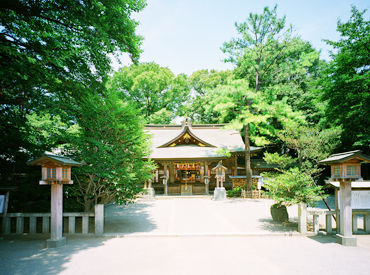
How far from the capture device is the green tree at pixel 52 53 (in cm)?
607

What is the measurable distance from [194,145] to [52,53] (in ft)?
50.7

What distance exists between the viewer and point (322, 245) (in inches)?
237

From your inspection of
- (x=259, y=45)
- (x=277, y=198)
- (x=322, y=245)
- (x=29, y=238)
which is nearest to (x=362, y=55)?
(x=259, y=45)

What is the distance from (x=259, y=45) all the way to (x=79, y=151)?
14.5 meters

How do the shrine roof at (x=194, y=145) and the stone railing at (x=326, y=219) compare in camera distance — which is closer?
the stone railing at (x=326, y=219)

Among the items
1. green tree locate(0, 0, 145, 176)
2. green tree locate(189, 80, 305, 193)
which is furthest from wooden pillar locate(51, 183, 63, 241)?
green tree locate(189, 80, 305, 193)

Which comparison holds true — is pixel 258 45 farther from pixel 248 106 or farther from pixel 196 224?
pixel 196 224

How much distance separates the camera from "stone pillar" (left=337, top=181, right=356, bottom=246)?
19.5 feet

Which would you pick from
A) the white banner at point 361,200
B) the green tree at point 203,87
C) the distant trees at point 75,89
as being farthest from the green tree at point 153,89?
the white banner at point 361,200

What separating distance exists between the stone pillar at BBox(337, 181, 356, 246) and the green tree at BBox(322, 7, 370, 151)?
828 centimetres

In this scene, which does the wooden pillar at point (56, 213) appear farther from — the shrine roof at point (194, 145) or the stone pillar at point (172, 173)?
the stone pillar at point (172, 173)

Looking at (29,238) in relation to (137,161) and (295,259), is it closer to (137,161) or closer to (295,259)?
(137,161)

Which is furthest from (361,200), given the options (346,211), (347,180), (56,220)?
(56,220)

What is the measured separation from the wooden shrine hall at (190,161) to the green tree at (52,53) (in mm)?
11249
